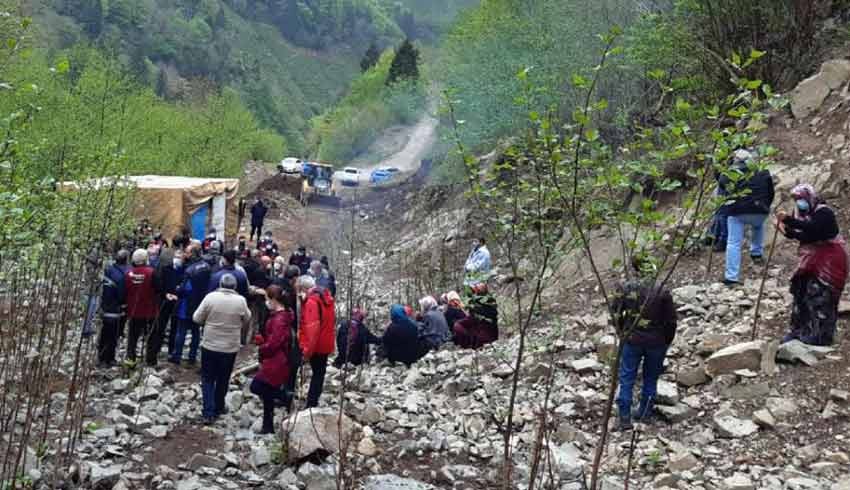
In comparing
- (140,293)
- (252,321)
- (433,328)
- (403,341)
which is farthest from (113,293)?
(433,328)

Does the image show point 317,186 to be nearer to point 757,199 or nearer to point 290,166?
point 290,166

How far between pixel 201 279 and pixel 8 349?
4587mm

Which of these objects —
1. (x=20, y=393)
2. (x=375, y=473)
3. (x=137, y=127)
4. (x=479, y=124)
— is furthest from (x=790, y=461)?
(x=137, y=127)

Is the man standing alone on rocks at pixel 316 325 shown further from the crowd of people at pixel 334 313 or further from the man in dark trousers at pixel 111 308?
the man in dark trousers at pixel 111 308

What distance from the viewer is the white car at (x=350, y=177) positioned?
55.9 meters

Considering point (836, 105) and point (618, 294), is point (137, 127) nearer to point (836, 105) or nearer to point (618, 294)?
point (836, 105)

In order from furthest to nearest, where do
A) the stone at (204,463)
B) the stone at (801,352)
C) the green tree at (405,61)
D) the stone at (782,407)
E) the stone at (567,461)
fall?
1. the green tree at (405,61)
2. the stone at (801,352)
3. the stone at (782,407)
4. the stone at (204,463)
5. the stone at (567,461)

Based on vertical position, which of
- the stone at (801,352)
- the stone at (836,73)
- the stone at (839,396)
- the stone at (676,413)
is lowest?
the stone at (676,413)

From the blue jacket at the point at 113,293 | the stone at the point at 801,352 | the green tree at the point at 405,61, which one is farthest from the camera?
the green tree at the point at 405,61

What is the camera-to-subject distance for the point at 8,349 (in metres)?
5.64

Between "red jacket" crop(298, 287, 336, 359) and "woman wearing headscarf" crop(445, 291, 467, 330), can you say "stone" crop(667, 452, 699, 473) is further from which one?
"woman wearing headscarf" crop(445, 291, 467, 330)

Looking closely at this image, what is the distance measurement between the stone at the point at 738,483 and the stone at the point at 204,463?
4106 mm

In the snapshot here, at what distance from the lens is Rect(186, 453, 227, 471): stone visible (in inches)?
281

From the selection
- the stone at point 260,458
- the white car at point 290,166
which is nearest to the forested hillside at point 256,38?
the white car at point 290,166
